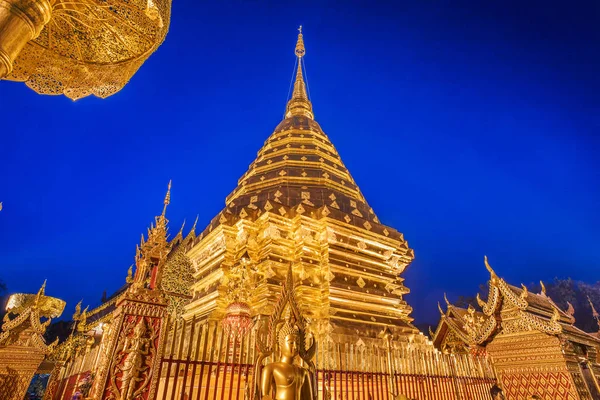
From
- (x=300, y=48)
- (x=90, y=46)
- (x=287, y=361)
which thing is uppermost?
(x=300, y=48)

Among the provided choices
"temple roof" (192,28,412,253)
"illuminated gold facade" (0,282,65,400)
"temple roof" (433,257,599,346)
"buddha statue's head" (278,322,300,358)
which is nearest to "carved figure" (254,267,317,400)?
"buddha statue's head" (278,322,300,358)

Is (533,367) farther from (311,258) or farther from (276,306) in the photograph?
(311,258)

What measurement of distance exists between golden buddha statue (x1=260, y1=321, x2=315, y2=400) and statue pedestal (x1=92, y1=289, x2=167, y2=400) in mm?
1361

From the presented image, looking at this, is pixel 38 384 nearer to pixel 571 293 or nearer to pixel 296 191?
pixel 296 191

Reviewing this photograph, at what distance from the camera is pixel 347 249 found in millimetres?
10633

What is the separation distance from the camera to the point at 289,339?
173 inches

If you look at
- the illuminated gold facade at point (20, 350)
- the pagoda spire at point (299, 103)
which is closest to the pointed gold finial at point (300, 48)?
the pagoda spire at point (299, 103)

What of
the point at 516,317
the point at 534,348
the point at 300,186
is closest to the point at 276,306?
the point at 516,317

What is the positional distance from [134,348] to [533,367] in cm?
701

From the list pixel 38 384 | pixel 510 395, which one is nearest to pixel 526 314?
pixel 510 395

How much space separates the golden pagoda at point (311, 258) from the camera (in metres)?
9.37

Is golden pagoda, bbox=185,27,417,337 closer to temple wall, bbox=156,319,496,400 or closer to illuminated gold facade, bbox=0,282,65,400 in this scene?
temple wall, bbox=156,319,496,400

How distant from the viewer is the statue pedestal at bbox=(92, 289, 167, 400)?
3908 millimetres

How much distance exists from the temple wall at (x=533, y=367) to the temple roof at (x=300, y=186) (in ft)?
16.6
